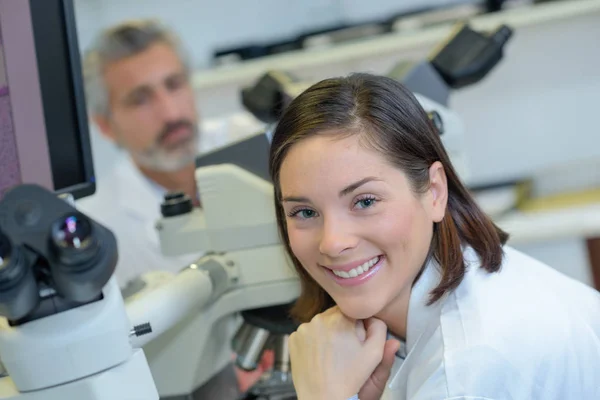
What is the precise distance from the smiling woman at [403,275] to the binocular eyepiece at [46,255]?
0.32 meters

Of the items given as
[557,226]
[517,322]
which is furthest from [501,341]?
[557,226]

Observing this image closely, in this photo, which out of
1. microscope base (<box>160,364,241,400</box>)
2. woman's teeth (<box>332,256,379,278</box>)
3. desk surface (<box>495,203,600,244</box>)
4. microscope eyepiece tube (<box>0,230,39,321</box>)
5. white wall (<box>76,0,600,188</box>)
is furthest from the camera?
white wall (<box>76,0,600,188</box>)

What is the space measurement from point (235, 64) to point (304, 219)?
5.77 ft

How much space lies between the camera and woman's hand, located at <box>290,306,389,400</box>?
2.99 ft

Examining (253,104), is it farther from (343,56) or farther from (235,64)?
(235,64)

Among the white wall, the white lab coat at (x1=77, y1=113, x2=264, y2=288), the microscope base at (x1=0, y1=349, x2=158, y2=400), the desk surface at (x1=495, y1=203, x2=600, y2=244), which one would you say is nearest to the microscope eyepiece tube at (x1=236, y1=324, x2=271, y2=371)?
the microscope base at (x1=0, y1=349, x2=158, y2=400)

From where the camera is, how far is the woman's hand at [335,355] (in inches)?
35.9

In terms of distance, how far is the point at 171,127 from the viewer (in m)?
2.28

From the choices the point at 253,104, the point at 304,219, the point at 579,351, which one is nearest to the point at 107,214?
the point at 253,104

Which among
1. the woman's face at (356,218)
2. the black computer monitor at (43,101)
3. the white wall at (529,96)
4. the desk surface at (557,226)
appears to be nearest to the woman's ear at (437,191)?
the woman's face at (356,218)

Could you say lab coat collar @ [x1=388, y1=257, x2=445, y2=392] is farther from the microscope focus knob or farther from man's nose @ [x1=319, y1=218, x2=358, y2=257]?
the microscope focus knob

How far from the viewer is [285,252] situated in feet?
3.45

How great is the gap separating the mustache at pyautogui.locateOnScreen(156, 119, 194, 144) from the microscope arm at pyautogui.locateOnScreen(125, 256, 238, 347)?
4.11 feet

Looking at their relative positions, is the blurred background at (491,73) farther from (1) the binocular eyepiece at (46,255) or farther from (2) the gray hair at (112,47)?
(1) the binocular eyepiece at (46,255)
